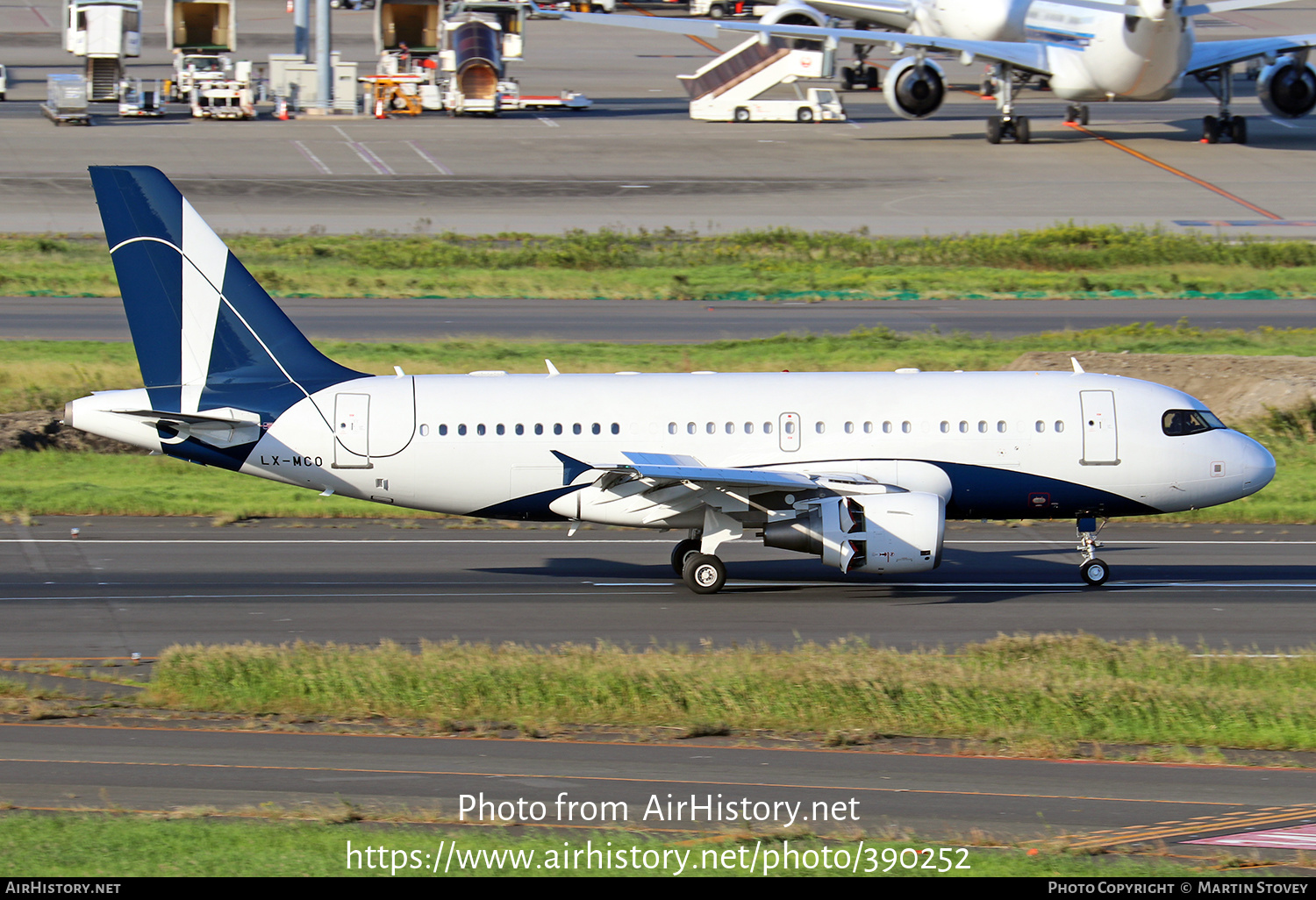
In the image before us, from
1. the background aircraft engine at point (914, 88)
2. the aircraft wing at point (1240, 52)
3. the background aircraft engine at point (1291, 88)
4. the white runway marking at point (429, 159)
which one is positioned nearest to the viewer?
the aircraft wing at point (1240, 52)

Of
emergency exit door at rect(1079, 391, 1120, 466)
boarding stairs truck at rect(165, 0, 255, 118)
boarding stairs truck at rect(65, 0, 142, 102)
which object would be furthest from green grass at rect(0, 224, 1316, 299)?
boarding stairs truck at rect(65, 0, 142, 102)

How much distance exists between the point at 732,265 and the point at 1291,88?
121 ft

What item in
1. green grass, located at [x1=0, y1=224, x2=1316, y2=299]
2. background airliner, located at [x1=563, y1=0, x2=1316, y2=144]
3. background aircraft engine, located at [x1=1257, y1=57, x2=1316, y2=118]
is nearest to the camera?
green grass, located at [x1=0, y1=224, x2=1316, y2=299]

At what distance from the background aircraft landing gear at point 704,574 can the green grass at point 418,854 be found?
40.7 ft

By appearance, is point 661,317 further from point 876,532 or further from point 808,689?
point 808,689

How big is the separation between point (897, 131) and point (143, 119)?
155 ft

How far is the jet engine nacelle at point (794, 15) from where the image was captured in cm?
9569

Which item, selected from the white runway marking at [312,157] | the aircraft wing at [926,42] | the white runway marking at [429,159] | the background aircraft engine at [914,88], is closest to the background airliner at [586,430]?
the aircraft wing at [926,42]

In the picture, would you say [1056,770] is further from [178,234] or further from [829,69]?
[829,69]

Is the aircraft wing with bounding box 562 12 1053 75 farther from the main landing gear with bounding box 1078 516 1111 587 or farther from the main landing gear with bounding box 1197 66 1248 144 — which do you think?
the main landing gear with bounding box 1078 516 1111 587

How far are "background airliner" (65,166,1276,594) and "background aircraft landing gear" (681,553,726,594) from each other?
0.13 ft

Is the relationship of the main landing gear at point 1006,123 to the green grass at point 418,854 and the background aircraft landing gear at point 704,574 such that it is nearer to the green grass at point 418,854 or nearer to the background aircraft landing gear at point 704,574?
the background aircraft landing gear at point 704,574

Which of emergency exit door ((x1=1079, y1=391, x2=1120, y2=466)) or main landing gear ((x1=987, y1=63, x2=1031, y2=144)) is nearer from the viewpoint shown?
emergency exit door ((x1=1079, y1=391, x2=1120, y2=466))

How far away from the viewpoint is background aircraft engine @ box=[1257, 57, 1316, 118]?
263 feet
